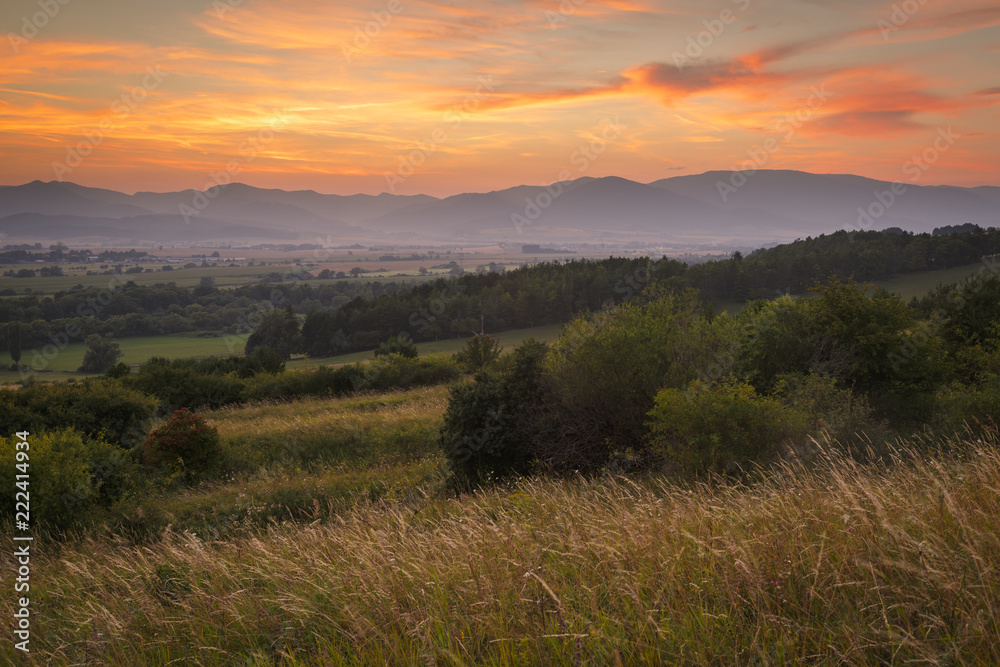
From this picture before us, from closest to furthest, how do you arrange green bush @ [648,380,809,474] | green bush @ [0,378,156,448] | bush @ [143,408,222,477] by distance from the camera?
green bush @ [648,380,809,474]
bush @ [143,408,222,477]
green bush @ [0,378,156,448]

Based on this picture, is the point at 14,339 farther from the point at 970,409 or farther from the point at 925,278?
the point at 925,278

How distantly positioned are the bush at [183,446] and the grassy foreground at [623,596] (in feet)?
46.9

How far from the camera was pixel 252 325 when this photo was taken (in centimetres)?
11819

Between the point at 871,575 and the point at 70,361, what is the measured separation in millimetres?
108400

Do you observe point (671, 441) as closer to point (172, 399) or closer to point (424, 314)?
point (172, 399)

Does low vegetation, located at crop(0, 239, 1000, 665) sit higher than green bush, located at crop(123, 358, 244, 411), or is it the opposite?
low vegetation, located at crop(0, 239, 1000, 665)

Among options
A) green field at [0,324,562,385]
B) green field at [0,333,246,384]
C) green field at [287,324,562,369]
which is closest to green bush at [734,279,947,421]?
green field at [0,324,562,385]

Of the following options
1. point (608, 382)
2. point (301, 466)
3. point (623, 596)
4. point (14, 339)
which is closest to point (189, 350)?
point (14, 339)

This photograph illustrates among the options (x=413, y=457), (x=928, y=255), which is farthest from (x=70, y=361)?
(x=928, y=255)

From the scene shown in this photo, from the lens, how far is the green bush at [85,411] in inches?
755

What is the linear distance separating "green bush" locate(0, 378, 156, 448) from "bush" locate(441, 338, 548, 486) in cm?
1200

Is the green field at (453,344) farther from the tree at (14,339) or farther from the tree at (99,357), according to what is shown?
the tree at (14,339)

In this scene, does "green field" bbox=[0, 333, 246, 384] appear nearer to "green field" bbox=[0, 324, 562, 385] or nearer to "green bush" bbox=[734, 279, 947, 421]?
"green field" bbox=[0, 324, 562, 385]

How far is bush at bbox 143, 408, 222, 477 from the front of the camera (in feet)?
59.3
